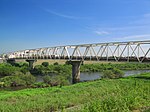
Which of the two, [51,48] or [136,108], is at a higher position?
[51,48]

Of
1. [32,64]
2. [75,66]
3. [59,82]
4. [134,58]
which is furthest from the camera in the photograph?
[32,64]

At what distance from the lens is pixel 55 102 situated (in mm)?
25297

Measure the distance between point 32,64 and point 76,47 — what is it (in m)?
29.6

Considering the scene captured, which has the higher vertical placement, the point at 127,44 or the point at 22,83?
the point at 127,44

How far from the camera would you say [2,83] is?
5169 centimetres

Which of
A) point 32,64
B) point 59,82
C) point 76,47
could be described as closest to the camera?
point 59,82

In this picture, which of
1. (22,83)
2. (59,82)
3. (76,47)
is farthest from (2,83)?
(76,47)

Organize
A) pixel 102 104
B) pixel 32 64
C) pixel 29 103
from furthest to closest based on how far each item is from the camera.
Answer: pixel 32 64
pixel 29 103
pixel 102 104

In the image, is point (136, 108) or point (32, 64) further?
point (32, 64)

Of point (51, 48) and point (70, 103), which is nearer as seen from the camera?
point (70, 103)

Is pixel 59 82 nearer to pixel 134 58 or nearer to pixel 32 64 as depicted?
pixel 134 58

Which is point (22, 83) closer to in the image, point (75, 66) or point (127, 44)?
point (75, 66)

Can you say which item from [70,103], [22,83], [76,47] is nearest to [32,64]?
[76,47]

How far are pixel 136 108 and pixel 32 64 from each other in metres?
78.0
